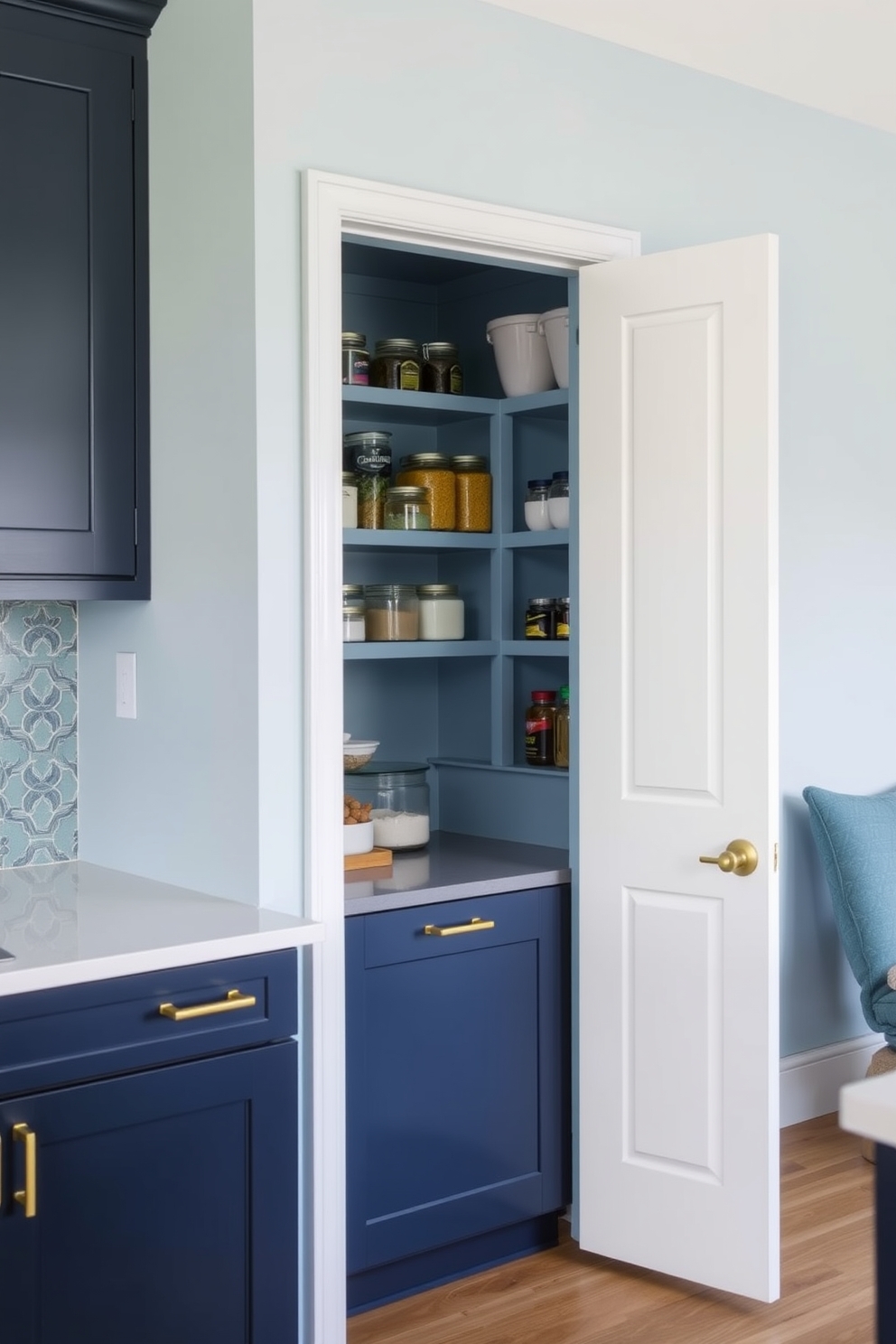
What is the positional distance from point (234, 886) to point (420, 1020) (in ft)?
1.72

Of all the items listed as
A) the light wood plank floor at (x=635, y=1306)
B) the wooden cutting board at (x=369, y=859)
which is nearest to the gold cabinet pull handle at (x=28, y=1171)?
the light wood plank floor at (x=635, y=1306)

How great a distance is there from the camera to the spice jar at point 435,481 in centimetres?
350

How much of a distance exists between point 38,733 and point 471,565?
4.21 ft

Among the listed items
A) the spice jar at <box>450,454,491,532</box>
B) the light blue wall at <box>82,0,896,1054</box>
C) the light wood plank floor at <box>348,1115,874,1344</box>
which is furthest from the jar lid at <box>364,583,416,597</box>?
the light wood plank floor at <box>348,1115,874,1344</box>

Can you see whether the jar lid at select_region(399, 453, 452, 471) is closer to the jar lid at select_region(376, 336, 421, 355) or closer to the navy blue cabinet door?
the jar lid at select_region(376, 336, 421, 355)

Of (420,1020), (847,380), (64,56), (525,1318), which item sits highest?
(64,56)

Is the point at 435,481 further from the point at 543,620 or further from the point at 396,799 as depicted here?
the point at 396,799

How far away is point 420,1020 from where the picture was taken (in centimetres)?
284

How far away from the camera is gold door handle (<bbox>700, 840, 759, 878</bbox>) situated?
9.09 ft

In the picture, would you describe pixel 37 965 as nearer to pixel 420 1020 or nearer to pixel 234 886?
pixel 234 886

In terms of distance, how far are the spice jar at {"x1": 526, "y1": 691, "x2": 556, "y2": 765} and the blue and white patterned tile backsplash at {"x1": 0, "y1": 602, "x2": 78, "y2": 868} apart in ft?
3.68

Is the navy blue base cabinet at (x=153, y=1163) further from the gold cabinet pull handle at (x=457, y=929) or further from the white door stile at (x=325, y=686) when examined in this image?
the gold cabinet pull handle at (x=457, y=929)

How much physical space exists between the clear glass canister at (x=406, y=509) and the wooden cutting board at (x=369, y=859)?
78cm

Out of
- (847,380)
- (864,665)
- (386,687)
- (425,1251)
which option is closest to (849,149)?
(847,380)
